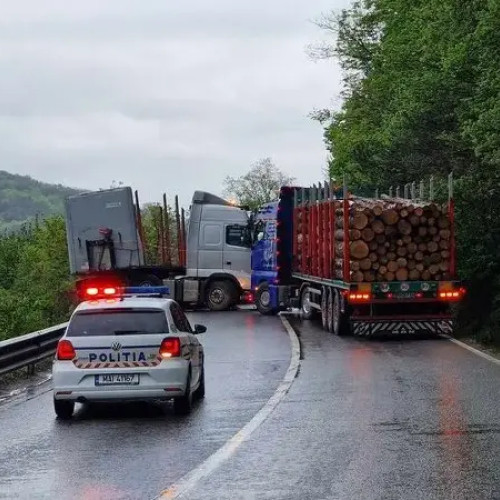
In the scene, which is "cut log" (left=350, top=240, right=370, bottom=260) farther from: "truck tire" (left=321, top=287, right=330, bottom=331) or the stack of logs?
"truck tire" (left=321, top=287, right=330, bottom=331)

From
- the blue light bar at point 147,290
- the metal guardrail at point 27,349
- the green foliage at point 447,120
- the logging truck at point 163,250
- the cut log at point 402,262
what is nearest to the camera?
the blue light bar at point 147,290

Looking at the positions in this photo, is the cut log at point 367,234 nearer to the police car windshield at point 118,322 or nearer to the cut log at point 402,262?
the cut log at point 402,262

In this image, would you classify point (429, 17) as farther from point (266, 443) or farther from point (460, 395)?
point (266, 443)

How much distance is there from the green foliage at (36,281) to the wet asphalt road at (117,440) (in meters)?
36.5

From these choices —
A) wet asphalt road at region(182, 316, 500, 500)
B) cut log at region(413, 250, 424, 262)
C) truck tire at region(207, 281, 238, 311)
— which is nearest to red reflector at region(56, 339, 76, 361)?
wet asphalt road at region(182, 316, 500, 500)

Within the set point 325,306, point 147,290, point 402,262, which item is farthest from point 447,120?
point 147,290

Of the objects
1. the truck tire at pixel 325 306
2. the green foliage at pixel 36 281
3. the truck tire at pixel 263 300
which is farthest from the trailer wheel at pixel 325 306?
the green foliage at pixel 36 281

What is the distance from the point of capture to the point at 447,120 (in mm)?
34031

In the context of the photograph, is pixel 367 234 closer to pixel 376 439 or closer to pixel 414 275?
pixel 414 275

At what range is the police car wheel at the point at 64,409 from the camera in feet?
45.7

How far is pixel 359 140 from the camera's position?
1945 inches

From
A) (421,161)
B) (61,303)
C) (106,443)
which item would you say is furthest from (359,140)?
(61,303)

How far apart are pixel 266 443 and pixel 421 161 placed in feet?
85.1

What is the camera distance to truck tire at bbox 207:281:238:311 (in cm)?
3697
